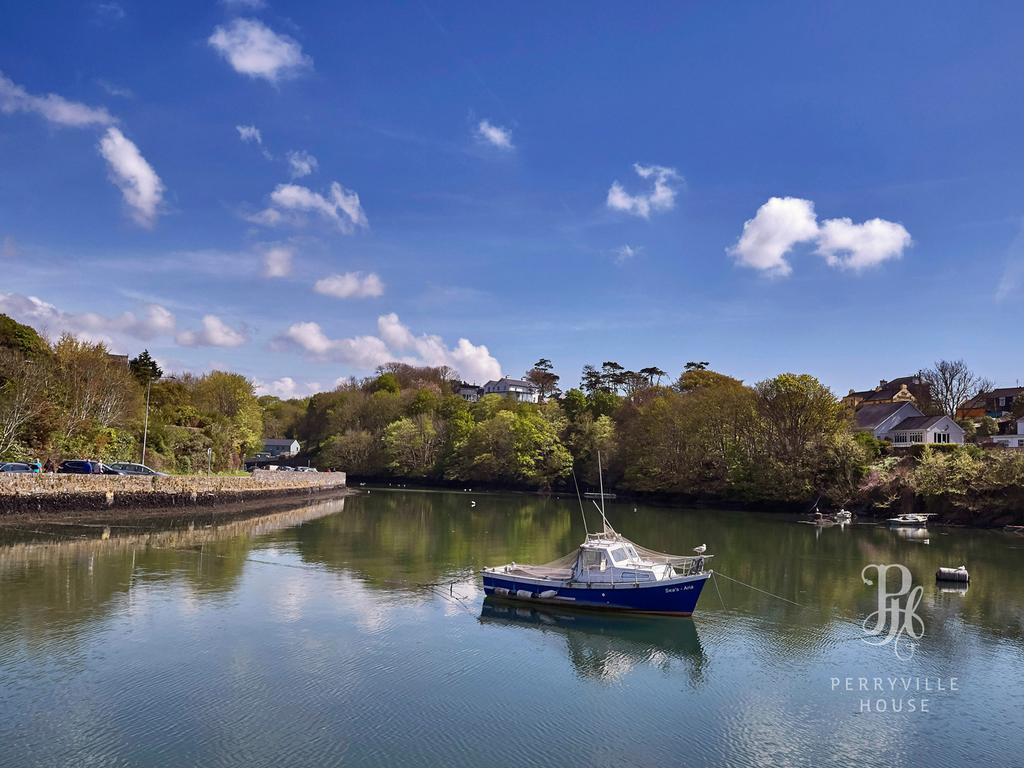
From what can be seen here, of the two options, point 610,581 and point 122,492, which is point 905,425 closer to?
point 610,581

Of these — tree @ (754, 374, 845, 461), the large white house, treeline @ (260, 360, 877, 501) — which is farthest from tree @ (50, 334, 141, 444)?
the large white house

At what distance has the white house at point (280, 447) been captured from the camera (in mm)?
134375

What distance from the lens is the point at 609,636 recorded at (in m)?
22.4

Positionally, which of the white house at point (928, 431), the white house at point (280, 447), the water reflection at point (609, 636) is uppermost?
the white house at point (928, 431)

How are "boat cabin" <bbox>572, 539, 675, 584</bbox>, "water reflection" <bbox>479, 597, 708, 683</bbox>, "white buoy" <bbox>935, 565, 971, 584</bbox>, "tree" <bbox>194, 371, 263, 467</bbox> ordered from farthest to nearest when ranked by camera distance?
1. "tree" <bbox>194, 371, 263, 467</bbox>
2. "white buoy" <bbox>935, 565, 971, 584</bbox>
3. "boat cabin" <bbox>572, 539, 675, 584</bbox>
4. "water reflection" <bbox>479, 597, 708, 683</bbox>

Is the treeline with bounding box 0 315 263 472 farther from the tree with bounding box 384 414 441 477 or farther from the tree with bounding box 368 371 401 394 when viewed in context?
the tree with bounding box 368 371 401 394

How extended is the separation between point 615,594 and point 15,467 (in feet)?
136

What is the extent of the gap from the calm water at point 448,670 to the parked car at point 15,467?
11.8 meters

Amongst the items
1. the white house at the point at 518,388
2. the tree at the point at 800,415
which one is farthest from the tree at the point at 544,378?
the tree at the point at 800,415

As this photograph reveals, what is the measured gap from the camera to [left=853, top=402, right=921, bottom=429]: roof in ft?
277

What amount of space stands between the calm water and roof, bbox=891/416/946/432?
4685 centimetres

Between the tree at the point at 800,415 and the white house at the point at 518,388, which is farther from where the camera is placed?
the white house at the point at 518,388

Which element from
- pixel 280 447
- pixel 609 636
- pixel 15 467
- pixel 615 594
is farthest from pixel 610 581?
pixel 280 447
